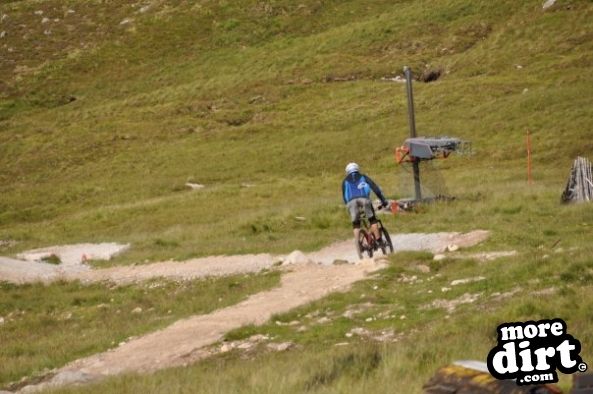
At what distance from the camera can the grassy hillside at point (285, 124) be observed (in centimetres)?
2633

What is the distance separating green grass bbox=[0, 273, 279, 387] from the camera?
17.1m

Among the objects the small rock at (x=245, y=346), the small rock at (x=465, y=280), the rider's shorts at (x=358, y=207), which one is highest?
the rider's shorts at (x=358, y=207)

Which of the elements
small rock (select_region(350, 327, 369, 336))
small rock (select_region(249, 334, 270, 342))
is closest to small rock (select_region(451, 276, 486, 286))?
small rock (select_region(350, 327, 369, 336))

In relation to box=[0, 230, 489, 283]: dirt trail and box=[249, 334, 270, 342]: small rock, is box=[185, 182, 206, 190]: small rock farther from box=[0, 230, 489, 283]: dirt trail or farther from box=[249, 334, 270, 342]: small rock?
box=[249, 334, 270, 342]: small rock

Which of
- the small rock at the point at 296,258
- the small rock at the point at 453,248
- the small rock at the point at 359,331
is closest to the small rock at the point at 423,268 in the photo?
the small rock at the point at 453,248

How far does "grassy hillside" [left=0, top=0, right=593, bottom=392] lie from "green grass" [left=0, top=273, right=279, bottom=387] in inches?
136

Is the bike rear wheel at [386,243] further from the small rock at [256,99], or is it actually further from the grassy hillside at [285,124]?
the small rock at [256,99]

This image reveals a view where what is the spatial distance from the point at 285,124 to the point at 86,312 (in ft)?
123

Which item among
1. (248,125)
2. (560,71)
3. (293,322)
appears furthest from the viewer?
(248,125)

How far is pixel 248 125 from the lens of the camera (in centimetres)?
6006

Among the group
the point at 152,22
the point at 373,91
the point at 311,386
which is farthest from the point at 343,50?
the point at 311,386

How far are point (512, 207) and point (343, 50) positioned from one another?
1953 inches

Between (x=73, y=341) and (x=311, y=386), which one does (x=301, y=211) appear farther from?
(x=311, y=386)

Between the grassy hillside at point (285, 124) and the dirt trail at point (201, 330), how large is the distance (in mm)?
1425
